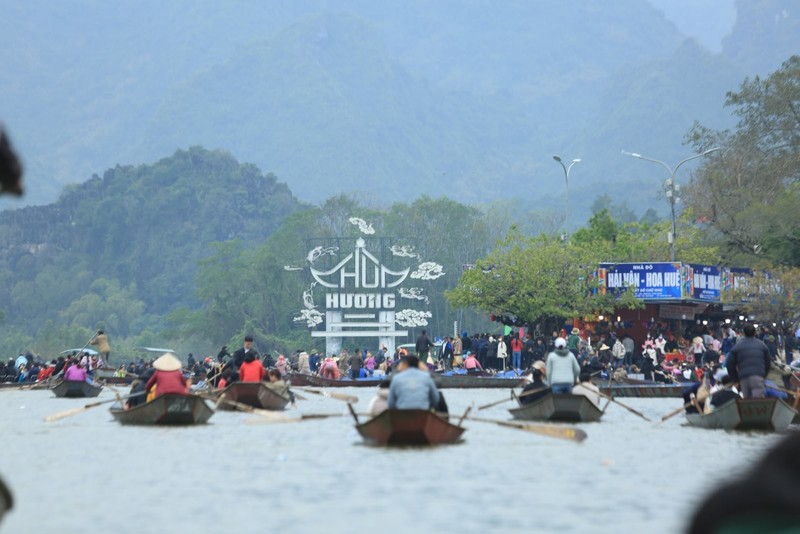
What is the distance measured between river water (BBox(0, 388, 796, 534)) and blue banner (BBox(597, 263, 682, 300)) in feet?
123

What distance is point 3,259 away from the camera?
17312cm

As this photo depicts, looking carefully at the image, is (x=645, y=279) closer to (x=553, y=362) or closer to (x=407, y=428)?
(x=553, y=362)

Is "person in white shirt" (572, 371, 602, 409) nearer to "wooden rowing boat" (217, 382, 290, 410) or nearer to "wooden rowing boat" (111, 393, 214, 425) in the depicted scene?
"wooden rowing boat" (217, 382, 290, 410)

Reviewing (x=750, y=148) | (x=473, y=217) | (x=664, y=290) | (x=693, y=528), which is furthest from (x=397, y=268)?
(x=693, y=528)

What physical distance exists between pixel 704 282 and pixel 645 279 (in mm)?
2714

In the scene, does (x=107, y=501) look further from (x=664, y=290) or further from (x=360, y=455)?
(x=664, y=290)

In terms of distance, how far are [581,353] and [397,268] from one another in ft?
198

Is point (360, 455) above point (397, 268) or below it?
below

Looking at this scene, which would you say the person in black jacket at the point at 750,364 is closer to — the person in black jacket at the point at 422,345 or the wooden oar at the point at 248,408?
the wooden oar at the point at 248,408

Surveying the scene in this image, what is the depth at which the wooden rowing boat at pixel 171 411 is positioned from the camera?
84.9ft

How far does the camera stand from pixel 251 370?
30453 mm

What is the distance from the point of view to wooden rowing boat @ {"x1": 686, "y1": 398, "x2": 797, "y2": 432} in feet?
77.8

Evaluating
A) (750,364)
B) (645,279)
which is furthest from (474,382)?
(750,364)

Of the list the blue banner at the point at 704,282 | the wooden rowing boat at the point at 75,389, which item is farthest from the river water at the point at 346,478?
the blue banner at the point at 704,282
